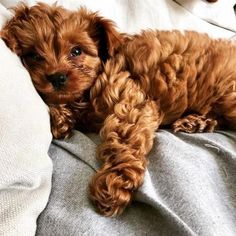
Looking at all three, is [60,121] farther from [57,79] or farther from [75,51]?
[75,51]

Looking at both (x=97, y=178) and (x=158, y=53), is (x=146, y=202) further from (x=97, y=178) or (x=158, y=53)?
(x=158, y=53)

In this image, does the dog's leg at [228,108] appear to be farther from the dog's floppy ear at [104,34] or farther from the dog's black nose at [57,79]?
the dog's black nose at [57,79]

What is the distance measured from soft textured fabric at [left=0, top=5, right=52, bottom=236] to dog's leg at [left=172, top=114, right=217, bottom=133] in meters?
0.46

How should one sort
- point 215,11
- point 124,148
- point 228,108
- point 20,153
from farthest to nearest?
point 215,11, point 228,108, point 124,148, point 20,153

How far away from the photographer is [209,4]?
203cm

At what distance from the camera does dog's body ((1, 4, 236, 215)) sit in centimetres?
135

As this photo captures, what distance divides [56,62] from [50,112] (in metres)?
0.16

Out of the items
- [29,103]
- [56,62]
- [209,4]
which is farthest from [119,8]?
[29,103]

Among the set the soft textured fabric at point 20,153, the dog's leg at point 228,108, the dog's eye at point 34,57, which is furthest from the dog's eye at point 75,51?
the dog's leg at point 228,108

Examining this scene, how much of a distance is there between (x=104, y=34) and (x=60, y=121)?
14.0 inches

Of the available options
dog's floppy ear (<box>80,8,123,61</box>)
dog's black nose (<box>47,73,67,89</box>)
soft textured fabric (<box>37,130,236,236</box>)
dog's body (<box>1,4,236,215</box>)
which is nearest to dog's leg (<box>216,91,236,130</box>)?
dog's body (<box>1,4,236,215</box>)

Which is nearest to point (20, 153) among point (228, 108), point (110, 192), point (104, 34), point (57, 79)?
point (110, 192)

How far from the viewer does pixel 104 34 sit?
4.86 ft

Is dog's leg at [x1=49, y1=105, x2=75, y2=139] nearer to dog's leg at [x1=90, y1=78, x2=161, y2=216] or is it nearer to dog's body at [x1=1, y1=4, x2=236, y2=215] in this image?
dog's body at [x1=1, y1=4, x2=236, y2=215]
